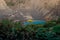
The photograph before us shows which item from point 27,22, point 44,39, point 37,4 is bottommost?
point 44,39

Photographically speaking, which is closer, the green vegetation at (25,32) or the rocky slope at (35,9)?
the green vegetation at (25,32)

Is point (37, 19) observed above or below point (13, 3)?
below

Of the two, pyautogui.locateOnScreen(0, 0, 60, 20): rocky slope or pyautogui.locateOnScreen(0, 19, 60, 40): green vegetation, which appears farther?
pyautogui.locateOnScreen(0, 0, 60, 20): rocky slope

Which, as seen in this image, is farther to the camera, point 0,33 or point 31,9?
point 31,9

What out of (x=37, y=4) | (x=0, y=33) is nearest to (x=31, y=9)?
(x=37, y=4)

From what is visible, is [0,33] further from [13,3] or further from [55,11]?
[55,11]

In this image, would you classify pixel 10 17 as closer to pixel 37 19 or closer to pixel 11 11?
pixel 11 11

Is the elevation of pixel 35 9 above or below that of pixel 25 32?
above

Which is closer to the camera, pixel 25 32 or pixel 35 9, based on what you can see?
pixel 25 32

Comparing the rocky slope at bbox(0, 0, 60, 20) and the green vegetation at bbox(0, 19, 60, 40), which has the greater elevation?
the rocky slope at bbox(0, 0, 60, 20)

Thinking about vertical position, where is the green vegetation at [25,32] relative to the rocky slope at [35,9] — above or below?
below

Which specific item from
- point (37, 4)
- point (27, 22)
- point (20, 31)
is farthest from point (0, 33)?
point (37, 4)
